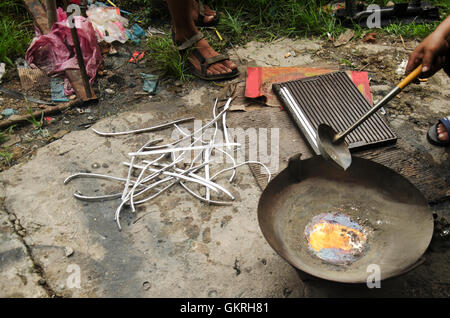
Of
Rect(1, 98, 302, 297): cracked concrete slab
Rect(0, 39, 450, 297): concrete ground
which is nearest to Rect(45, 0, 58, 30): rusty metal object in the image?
Rect(0, 39, 450, 297): concrete ground

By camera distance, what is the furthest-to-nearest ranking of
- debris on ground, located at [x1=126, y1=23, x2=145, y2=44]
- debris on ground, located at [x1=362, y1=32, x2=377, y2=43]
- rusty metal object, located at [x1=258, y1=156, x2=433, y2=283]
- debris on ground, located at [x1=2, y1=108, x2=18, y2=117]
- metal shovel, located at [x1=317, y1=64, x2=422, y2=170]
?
debris on ground, located at [x1=126, y1=23, x2=145, y2=44] < debris on ground, located at [x1=362, y1=32, x2=377, y2=43] < debris on ground, located at [x1=2, y1=108, x2=18, y2=117] < metal shovel, located at [x1=317, y1=64, x2=422, y2=170] < rusty metal object, located at [x1=258, y1=156, x2=433, y2=283]

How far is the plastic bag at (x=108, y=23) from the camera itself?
3.57 meters

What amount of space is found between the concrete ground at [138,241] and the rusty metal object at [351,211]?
0.57ft

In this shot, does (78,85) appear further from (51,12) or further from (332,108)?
(332,108)

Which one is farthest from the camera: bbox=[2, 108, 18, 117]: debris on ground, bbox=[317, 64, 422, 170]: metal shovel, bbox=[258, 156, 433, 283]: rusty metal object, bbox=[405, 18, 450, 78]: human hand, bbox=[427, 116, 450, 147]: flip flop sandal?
bbox=[2, 108, 18, 117]: debris on ground

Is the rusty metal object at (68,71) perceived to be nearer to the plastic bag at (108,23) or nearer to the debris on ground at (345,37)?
the plastic bag at (108,23)

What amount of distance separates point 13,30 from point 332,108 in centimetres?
294

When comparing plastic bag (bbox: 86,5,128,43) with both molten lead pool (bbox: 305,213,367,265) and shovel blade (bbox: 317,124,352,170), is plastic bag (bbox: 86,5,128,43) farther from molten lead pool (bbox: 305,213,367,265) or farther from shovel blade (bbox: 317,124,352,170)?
molten lead pool (bbox: 305,213,367,265)

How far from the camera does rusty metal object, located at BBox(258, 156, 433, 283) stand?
175 centimetres

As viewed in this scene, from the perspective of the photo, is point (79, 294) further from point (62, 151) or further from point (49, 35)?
point (49, 35)

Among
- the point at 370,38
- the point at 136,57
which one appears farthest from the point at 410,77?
the point at 136,57

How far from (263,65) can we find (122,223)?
191 centimetres

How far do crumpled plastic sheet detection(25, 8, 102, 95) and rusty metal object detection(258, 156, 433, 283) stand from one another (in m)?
2.07

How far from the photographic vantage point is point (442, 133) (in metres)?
2.55
